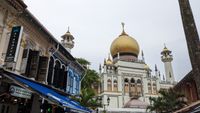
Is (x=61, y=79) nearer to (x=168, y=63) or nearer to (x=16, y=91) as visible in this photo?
(x=16, y=91)

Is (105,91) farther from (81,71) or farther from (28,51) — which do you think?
(28,51)

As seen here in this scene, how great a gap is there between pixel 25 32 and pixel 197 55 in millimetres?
9817

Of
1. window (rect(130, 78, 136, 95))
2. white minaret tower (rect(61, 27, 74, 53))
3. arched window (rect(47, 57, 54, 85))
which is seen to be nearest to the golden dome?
window (rect(130, 78, 136, 95))

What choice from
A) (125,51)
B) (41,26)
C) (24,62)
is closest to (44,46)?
(41,26)

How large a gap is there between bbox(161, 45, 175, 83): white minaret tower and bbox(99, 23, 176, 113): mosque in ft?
0.91

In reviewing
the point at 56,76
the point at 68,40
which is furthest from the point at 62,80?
the point at 68,40

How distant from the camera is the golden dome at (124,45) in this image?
172ft

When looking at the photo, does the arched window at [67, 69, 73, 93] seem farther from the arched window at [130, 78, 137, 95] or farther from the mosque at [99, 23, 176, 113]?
the arched window at [130, 78, 137, 95]

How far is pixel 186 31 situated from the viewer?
611 cm

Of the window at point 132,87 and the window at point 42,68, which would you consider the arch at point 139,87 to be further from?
the window at point 42,68

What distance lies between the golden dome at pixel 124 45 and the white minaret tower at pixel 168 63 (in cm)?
1065

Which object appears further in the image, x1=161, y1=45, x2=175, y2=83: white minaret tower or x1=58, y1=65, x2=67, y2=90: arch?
x1=161, y1=45, x2=175, y2=83: white minaret tower

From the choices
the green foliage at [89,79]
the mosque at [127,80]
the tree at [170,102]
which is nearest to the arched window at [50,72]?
the tree at [170,102]

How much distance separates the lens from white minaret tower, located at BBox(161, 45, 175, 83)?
56.6m
